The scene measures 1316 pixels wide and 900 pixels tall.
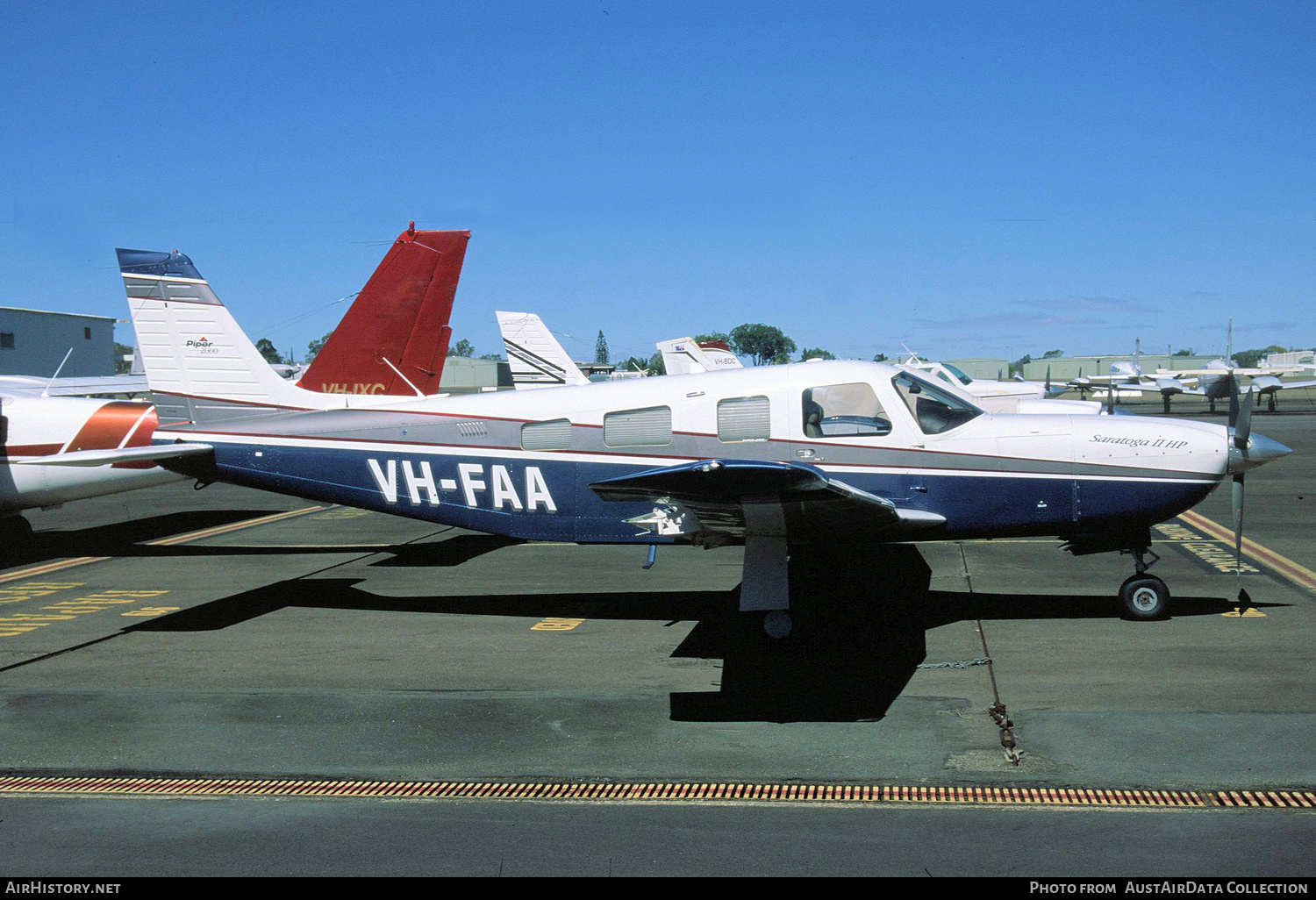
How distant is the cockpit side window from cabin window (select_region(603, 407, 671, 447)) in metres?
2.19

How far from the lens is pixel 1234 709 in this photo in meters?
6.83

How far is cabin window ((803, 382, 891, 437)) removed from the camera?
944 centimetres

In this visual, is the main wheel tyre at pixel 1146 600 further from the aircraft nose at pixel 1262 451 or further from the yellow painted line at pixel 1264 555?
the yellow painted line at pixel 1264 555

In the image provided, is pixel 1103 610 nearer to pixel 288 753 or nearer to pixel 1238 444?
pixel 1238 444

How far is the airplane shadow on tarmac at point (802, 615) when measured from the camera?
24.6 feet

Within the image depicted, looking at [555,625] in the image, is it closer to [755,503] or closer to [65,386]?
[755,503]

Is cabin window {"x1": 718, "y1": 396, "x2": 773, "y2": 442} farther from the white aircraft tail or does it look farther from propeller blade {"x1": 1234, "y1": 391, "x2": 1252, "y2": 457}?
the white aircraft tail

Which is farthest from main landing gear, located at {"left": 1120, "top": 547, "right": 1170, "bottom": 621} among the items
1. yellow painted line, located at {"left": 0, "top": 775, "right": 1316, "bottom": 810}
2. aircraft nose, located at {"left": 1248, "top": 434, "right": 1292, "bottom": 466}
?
yellow painted line, located at {"left": 0, "top": 775, "right": 1316, "bottom": 810}

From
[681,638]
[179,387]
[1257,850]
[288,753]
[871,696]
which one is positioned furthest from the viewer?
[179,387]

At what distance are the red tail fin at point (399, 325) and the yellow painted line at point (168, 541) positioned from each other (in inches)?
157

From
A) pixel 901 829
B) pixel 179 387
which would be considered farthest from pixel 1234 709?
pixel 179 387

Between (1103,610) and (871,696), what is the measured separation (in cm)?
377

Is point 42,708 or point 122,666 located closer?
point 42,708

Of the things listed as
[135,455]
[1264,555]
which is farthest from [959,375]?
[135,455]
